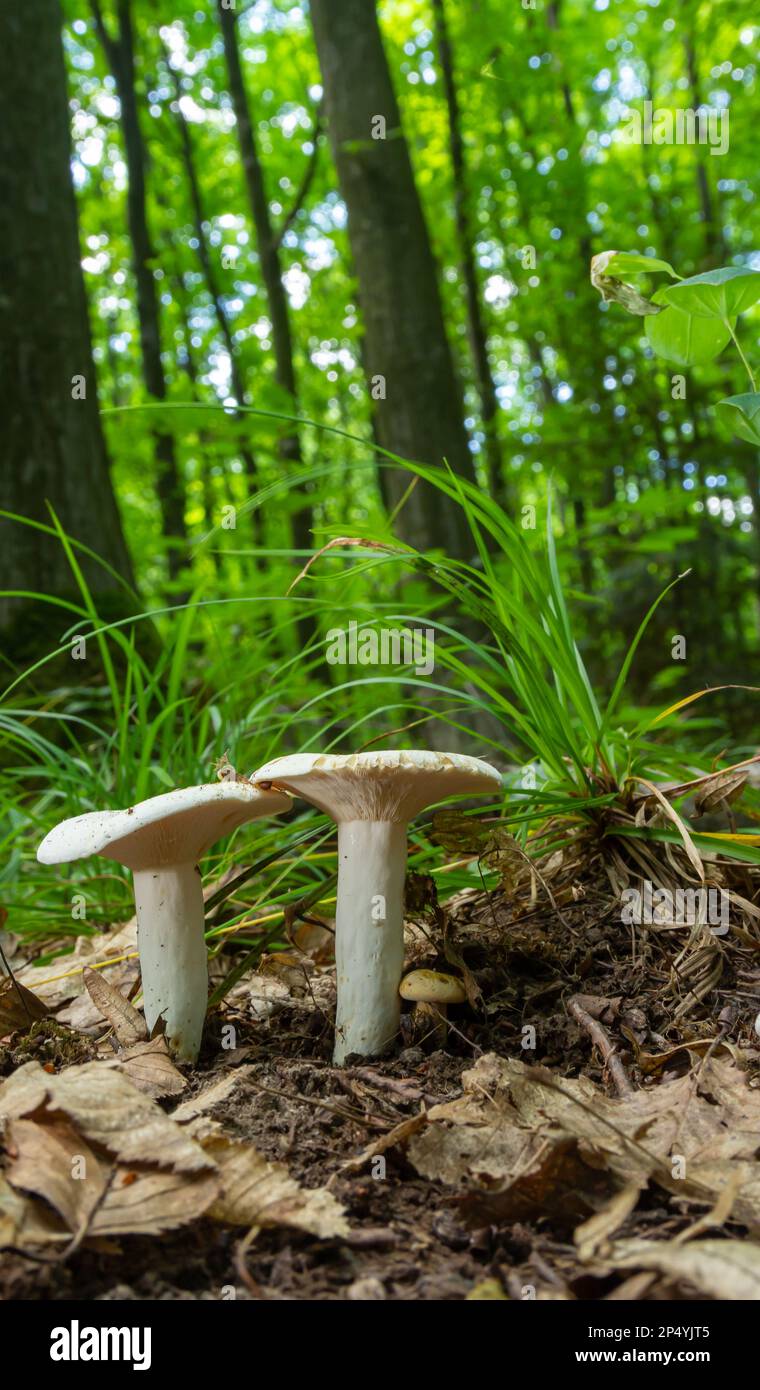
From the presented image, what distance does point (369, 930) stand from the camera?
155cm

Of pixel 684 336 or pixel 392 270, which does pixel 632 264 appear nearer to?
pixel 684 336

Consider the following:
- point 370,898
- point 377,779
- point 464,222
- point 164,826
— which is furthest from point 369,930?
point 464,222

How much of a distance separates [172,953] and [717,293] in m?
1.46

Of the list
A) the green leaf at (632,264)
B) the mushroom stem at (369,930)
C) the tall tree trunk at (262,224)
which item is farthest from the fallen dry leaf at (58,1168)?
the tall tree trunk at (262,224)

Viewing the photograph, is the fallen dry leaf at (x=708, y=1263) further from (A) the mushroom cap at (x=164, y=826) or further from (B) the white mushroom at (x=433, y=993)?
(A) the mushroom cap at (x=164, y=826)

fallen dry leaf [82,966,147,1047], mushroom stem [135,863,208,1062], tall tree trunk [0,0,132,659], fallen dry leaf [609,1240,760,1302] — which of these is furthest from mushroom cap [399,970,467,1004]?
tall tree trunk [0,0,132,659]

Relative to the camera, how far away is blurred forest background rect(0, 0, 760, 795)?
3.79m

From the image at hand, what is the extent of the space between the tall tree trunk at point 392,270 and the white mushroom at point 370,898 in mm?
3367

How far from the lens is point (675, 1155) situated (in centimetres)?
121

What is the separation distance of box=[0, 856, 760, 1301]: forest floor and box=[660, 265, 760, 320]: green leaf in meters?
1.14

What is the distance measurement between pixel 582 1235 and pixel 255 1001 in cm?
95

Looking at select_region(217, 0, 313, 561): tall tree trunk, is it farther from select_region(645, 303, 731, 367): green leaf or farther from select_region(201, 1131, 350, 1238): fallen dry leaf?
select_region(201, 1131, 350, 1238): fallen dry leaf

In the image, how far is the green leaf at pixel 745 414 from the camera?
5.07 ft

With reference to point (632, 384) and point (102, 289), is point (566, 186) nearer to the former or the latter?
point (632, 384)
